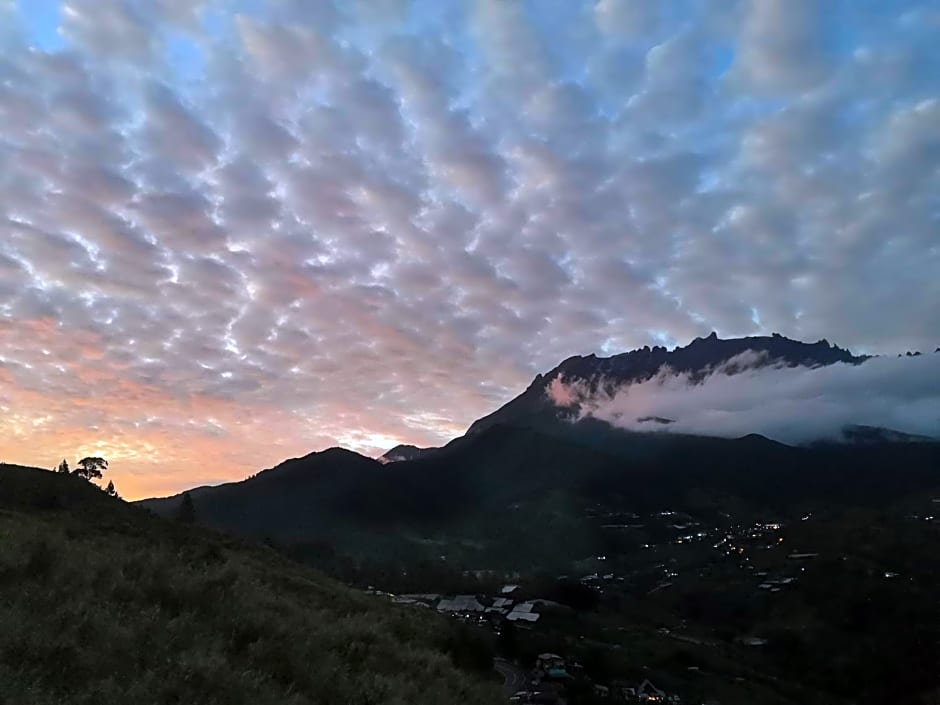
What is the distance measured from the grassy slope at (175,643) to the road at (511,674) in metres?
13.6

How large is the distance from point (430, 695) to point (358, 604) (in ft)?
41.4

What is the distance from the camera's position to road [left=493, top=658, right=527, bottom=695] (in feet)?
105

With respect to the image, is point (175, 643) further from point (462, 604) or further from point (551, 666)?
point (462, 604)

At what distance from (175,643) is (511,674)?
94.8ft

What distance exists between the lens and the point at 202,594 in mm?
14602

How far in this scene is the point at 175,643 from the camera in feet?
36.5

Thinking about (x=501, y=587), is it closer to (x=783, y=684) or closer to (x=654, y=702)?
(x=783, y=684)

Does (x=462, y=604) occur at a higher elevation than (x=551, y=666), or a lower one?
higher

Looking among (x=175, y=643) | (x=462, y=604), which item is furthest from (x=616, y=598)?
(x=175, y=643)

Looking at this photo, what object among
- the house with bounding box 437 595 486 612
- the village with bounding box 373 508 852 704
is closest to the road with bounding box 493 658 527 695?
the village with bounding box 373 508 852 704

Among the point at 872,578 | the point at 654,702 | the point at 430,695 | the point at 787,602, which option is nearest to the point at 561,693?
the point at 654,702

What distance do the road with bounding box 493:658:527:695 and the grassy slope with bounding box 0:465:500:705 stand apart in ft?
44.6

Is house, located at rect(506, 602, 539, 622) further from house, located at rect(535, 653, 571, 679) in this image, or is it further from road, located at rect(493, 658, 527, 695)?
road, located at rect(493, 658, 527, 695)

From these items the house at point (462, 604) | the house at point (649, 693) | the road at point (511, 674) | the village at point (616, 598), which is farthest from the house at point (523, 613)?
the road at point (511, 674)
